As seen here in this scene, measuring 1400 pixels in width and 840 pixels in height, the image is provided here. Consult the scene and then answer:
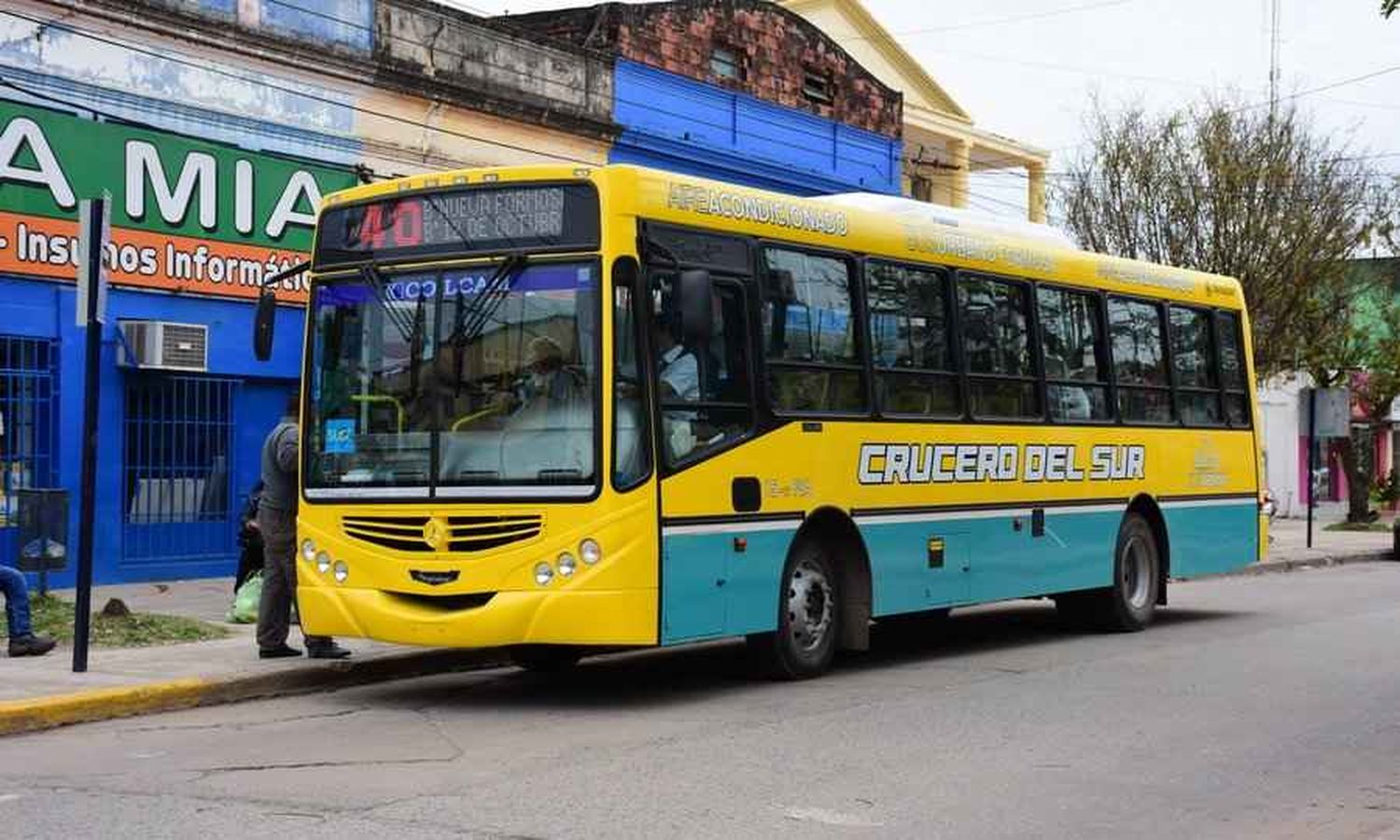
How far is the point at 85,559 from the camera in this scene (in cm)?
1080

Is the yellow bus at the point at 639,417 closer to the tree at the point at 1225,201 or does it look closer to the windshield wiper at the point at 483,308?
the windshield wiper at the point at 483,308

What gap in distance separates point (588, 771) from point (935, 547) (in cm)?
509

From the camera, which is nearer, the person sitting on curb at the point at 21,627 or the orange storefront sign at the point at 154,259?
the person sitting on curb at the point at 21,627

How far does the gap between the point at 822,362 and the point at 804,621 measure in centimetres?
171

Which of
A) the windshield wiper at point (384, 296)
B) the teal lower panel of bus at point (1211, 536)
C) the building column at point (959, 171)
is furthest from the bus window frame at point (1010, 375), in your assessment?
the building column at point (959, 171)

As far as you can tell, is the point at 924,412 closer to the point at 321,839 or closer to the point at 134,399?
the point at 321,839

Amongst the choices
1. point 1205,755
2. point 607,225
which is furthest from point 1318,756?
point 607,225

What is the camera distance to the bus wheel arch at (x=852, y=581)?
472 inches

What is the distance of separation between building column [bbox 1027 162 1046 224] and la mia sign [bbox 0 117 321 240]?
20.7 m

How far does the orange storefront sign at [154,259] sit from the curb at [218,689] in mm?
5619

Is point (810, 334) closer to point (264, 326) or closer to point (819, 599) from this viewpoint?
point (819, 599)

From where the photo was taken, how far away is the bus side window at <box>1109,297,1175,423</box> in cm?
1520

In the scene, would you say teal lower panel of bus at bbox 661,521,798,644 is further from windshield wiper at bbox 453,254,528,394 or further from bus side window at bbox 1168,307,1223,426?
bus side window at bbox 1168,307,1223,426

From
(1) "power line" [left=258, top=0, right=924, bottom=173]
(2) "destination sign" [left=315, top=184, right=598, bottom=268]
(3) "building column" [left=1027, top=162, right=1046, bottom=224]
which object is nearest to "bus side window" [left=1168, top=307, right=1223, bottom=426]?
(2) "destination sign" [left=315, top=184, right=598, bottom=268]
